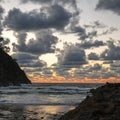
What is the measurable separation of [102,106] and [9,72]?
12465cm

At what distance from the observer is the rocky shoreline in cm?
1212

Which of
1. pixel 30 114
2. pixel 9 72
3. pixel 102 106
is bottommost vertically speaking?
pixel 30 114

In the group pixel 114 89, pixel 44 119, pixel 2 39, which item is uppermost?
pixel 2 39

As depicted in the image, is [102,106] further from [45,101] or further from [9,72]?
[9,72]

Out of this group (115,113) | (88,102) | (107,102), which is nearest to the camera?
(115,113)

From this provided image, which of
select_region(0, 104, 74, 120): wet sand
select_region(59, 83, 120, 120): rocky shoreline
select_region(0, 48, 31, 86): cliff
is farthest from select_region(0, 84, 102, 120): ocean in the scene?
select_region(0, 48, 31, 86): cliff

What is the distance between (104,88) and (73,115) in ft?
5.25

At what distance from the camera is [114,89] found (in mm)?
13836

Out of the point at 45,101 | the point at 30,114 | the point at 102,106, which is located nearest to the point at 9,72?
the point at 45,101

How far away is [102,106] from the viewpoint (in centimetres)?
1264

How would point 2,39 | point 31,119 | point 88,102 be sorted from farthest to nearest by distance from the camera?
point 2,39
point 31,119
point 88,102

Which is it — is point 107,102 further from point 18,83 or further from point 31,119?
point 18,83

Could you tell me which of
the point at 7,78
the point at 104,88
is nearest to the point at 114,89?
the point at 104,88

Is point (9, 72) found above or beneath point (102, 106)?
above
